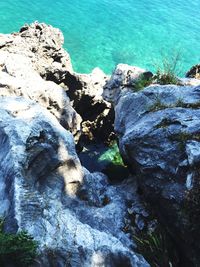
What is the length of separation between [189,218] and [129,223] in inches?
65.6

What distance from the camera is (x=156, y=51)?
2748 cm

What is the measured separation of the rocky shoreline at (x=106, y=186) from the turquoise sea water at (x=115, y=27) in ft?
48.9

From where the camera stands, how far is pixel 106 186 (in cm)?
979

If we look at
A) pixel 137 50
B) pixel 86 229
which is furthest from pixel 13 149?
pixel 137 50

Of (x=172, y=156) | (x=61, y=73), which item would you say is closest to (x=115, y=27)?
(x=61, y=73)

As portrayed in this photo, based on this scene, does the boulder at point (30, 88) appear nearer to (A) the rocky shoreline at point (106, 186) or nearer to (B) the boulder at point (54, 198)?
(A) the rocky shoreline at point (106, 186)

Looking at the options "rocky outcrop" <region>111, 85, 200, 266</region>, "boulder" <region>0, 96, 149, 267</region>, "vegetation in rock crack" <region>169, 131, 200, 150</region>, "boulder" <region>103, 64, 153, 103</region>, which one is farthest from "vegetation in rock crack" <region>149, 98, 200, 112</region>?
"boulder" <region>103, 64, 153, 103</region>

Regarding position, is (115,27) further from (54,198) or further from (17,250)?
(17,250)

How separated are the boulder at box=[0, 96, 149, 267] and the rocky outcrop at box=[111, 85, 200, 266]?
102 centimetres

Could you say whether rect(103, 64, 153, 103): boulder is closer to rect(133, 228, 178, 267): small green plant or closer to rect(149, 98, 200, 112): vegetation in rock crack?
rect(149, 98, 200, 112): vegetation in rock crack

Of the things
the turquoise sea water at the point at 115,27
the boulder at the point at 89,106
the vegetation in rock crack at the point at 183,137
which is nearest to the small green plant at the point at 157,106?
the vegetation in rock crack at the point at 183,137

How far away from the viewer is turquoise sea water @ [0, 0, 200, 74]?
83.5 feet

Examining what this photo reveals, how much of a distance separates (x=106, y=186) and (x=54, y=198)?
2.72 metres

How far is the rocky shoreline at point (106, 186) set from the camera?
6.41 metres
